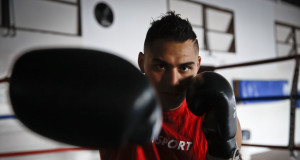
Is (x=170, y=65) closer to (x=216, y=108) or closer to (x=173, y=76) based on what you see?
(x=173, y=76)

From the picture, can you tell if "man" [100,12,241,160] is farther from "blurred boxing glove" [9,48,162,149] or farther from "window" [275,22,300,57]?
"window" [275,22,300,57]

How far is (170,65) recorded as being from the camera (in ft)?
1.67

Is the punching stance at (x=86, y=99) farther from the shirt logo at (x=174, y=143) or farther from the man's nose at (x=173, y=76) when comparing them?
the shirt logo at (x=174, y=143)

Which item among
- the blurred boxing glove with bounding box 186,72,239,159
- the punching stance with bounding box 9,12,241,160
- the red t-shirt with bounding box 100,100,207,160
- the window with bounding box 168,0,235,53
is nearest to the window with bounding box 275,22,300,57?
the window with bounding box 168,0,235,53

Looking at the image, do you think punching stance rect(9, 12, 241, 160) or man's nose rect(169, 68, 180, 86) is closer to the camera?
punching stance rect(9, 12, 241, 160)

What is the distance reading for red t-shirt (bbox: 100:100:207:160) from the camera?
64 cm

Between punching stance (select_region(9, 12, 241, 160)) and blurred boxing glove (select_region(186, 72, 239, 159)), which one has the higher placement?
punching stance (select_region(9, 12, 241, 160))

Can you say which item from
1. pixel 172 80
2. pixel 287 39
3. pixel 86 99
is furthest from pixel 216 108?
pixel 287 39

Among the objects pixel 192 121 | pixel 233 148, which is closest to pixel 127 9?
pixel 192 121

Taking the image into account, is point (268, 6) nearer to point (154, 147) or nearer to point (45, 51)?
point (154, 147)

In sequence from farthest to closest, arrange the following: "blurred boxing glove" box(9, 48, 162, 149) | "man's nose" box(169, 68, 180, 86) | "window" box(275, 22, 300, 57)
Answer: "window" box(275, 22, 300, 57) → "man's nose" box(169, 68, 180, 86) → "blurred boxing glove" box(9, 48, 162, 149)

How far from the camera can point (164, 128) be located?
70 cm

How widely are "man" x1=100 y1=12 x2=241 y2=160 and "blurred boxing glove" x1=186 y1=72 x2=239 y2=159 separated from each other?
0.04m

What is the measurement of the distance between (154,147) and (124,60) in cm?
48
